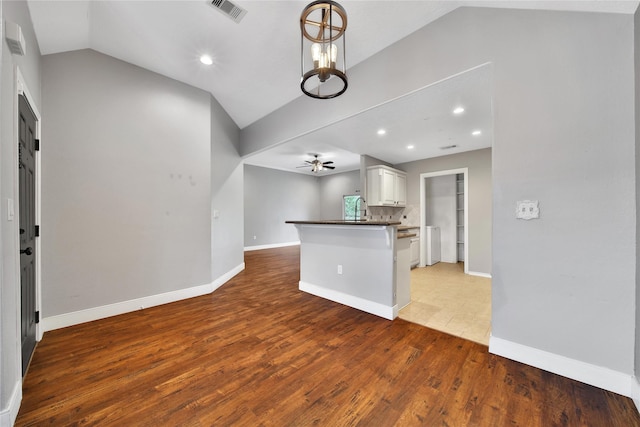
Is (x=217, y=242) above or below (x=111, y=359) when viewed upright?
above

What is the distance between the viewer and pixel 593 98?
164cm

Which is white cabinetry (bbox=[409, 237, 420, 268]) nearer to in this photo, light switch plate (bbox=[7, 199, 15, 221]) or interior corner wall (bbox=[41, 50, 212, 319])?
interior corner wall (bbox=[41, 50, 212, 319])

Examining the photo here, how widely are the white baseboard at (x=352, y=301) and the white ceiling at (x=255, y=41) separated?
231 cm

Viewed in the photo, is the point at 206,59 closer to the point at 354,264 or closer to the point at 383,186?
the point at 354,264

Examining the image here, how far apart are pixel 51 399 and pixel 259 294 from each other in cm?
220

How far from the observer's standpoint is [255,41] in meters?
2.60

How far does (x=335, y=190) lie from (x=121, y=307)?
7.56 metres

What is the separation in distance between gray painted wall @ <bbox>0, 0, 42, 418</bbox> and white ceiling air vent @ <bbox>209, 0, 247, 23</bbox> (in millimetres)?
1315

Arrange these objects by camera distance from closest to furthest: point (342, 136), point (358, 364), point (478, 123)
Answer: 1. point (358, 364)
2. point (478, 123)
3. point (342, 136)

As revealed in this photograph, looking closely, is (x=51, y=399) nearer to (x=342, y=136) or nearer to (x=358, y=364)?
(x=358, y=364)

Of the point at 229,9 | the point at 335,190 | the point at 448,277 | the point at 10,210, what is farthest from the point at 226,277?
the point at 335,190

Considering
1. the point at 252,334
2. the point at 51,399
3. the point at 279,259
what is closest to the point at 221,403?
the point at 252,334

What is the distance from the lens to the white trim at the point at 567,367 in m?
1.57

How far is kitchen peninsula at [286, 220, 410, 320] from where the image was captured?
9.11ft
